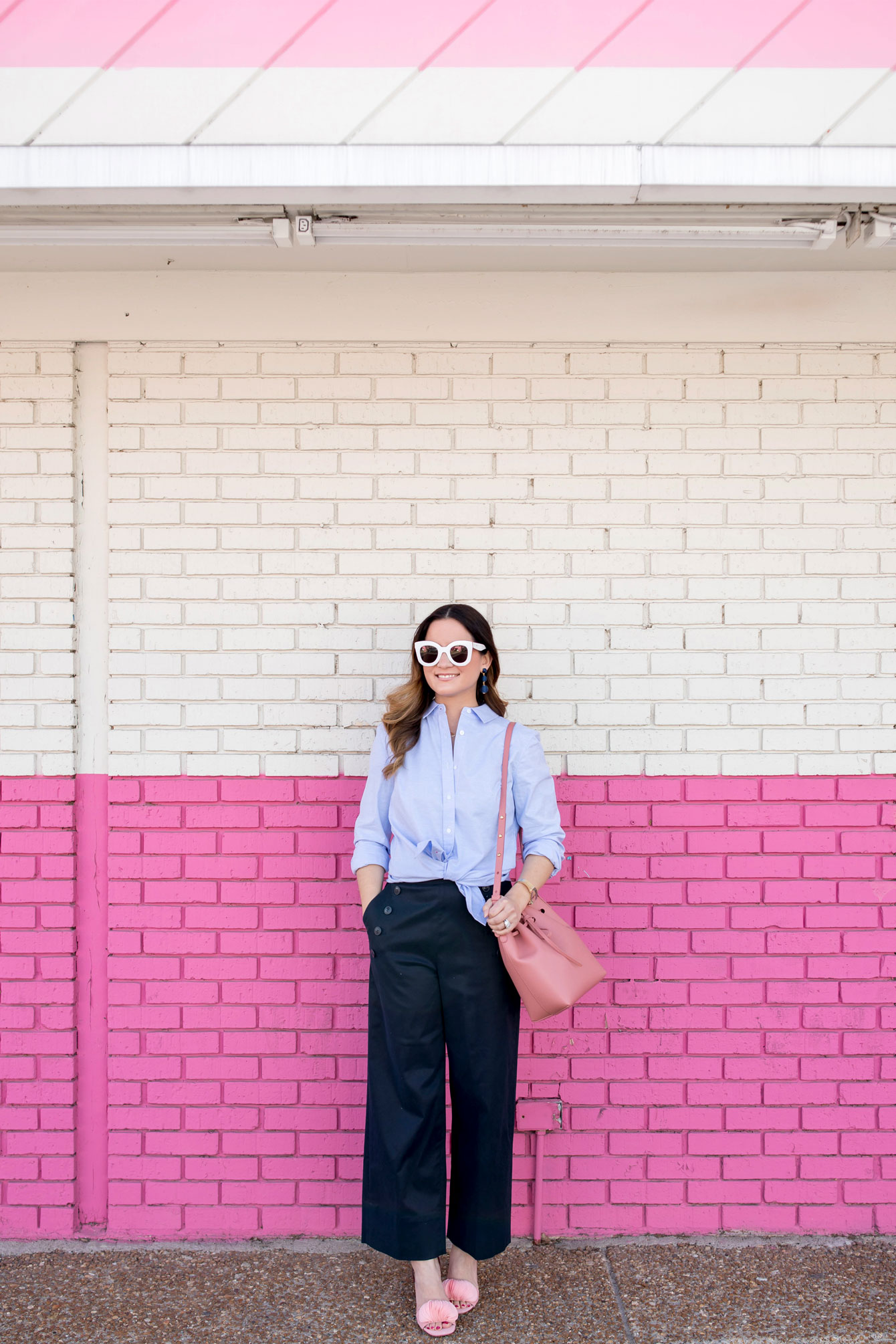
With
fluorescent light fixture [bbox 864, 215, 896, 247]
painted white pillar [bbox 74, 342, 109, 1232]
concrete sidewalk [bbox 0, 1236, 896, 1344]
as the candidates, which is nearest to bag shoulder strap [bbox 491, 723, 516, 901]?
concrete sidewalk [bbox 0, 1236, 896, 1344]

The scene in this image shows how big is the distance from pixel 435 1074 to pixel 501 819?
0.83 metres

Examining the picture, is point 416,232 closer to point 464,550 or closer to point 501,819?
point 464,550

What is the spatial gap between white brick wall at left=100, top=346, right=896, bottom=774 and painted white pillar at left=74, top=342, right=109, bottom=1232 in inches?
3.3

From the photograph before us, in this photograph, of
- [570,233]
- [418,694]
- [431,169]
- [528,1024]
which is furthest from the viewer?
[528,1024]

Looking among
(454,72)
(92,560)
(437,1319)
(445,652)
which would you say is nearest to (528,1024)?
(437,1319)

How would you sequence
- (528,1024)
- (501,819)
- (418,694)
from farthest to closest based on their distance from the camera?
(528,1024) < (418,694) < (501,819)

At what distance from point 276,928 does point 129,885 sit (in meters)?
0.57

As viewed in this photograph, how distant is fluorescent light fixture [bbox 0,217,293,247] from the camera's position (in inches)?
121

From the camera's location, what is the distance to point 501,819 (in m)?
3.01

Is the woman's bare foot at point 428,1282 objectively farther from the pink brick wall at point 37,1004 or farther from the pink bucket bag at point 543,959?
the pink brick wall at point 37,1004

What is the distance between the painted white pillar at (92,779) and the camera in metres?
3.65

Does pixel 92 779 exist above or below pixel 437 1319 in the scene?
above

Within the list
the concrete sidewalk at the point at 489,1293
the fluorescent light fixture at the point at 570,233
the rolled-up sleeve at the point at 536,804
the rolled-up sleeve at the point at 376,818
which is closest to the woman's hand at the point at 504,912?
the rolled-up sleeve at the point at 536,804

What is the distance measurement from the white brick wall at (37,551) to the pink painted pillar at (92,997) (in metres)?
0.19
